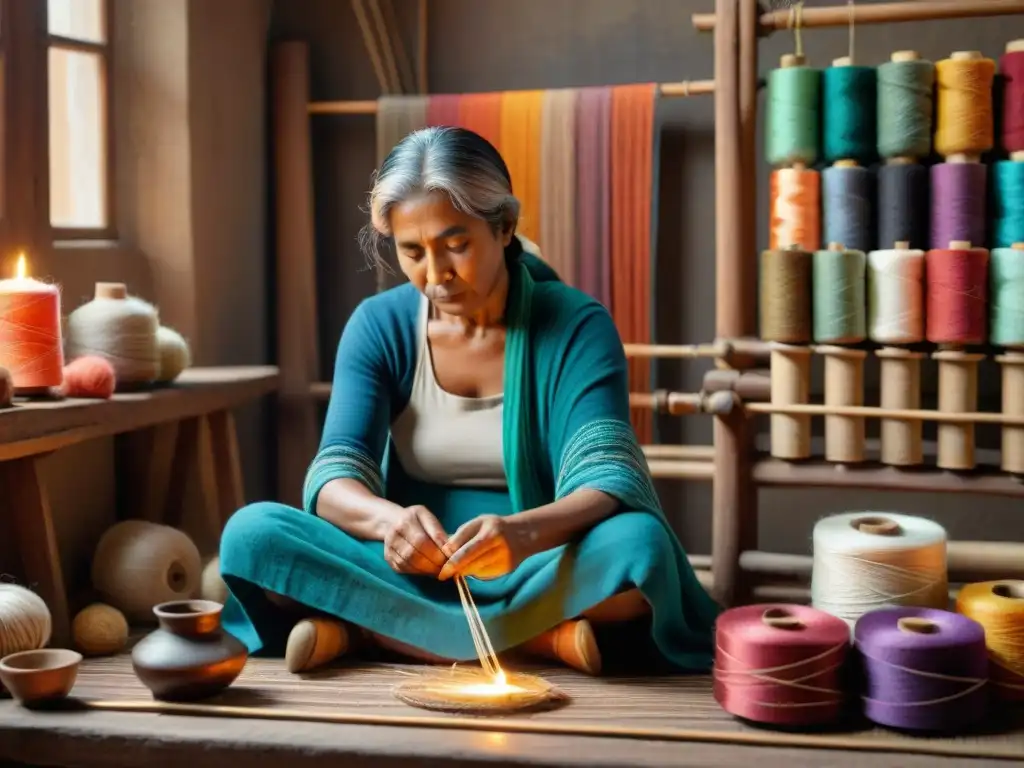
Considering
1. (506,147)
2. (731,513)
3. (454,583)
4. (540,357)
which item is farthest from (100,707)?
(506,147)

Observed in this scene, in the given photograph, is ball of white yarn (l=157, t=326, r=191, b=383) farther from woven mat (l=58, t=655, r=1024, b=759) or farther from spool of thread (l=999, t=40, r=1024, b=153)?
spool of thread (l=999, t=40, r=1024, b=153)

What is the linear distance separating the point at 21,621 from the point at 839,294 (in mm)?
1772

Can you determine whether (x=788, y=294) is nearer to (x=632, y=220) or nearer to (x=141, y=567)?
(x=632, y=220)

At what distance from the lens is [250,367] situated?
351 cm

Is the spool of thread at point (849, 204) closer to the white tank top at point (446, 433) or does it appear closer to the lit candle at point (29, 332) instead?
the white tank top at point (446, 433)

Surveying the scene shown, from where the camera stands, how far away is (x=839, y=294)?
279cm

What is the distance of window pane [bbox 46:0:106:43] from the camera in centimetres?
306

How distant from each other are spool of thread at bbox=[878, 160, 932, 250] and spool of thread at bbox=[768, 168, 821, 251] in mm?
144

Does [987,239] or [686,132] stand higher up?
[686,132]

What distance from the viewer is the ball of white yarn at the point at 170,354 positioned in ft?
9.62

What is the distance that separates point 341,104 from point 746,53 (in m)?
1.22

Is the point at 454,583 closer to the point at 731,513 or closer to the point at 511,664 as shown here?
the point at 511,664

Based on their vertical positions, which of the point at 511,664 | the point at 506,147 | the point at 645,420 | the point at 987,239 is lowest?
the point at 511,664

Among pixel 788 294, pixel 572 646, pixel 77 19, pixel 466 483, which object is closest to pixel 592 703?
pixel 572 646
